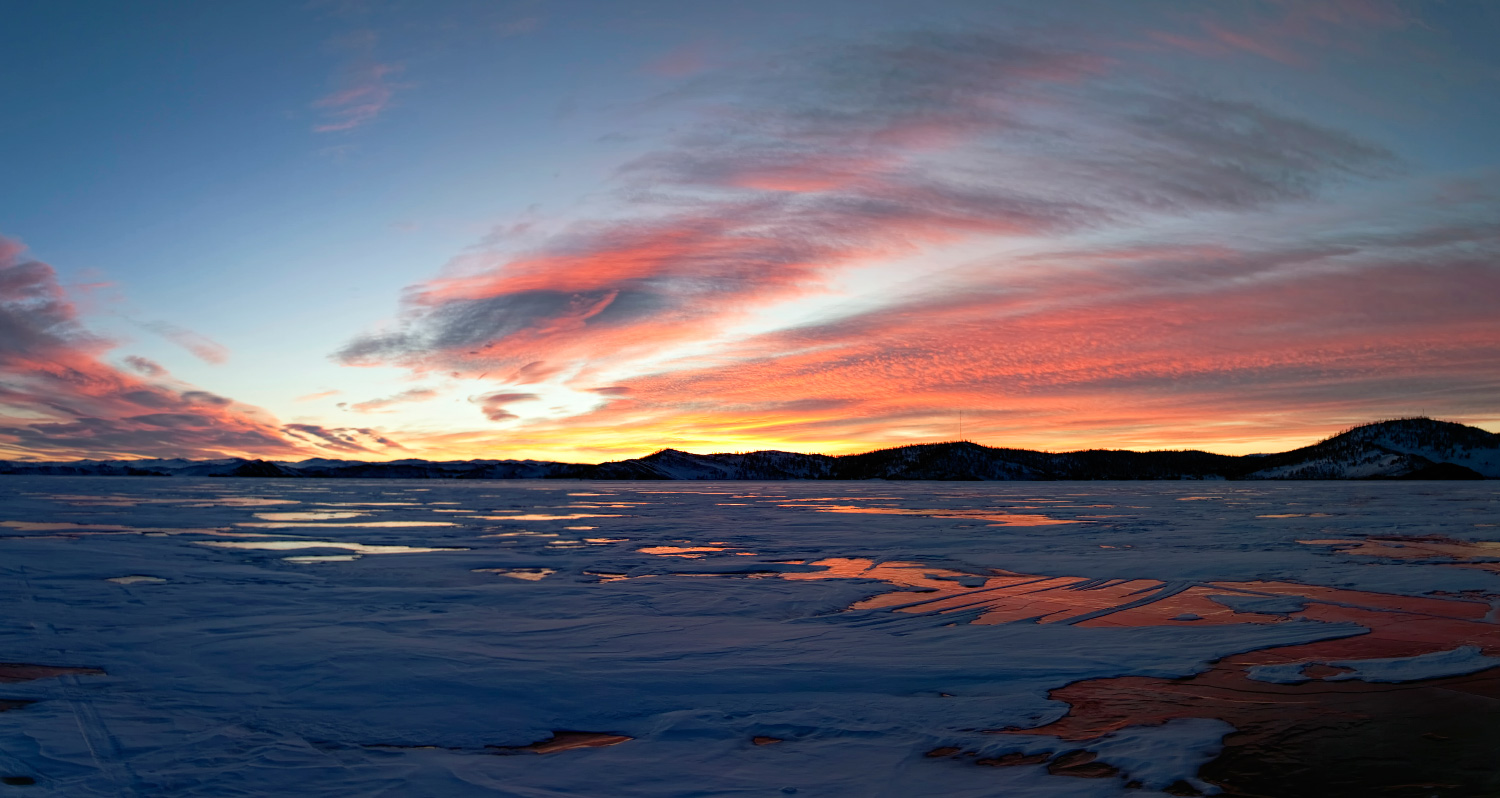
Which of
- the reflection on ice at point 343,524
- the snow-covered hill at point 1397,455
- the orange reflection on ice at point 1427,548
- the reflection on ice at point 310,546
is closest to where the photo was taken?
the orange reflection on ice at point 1427,548

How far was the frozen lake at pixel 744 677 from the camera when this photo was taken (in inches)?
154

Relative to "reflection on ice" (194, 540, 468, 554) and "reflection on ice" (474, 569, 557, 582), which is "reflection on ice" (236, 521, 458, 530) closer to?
"reflection on ice" (194, 540, 468, 554)

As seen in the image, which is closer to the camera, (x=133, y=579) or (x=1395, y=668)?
(x=1395, y=668)

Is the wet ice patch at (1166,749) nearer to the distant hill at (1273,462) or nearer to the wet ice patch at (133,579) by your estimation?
the wet ice patch at (133,579)

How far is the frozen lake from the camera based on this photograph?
3.92 metres

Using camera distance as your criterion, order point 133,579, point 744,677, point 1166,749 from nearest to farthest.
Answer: point 1166,749, point 744,677, point 133,579

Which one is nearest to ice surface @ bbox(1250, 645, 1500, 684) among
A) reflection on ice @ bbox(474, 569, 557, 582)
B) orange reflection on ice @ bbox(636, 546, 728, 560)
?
reflection on ice @ bbox(474, 569, 557, 582)

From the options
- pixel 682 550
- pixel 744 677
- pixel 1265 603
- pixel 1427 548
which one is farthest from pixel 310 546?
pixel 1427 548

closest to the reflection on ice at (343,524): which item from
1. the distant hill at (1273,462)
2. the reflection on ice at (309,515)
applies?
the reflection on ice at (309,515)

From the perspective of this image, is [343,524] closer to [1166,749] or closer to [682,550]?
[682,550]

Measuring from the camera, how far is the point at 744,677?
5621 mm

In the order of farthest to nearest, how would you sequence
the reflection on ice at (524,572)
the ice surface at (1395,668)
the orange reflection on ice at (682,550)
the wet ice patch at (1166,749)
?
the orange reflection on ice at (682,550)
the reflection on ice at (524,572)
the ice surface at (1395,668)
the wet ice patch at (1166,749)

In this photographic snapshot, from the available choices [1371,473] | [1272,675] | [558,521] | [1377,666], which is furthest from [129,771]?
[1371,473]

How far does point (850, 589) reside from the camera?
379 inches
